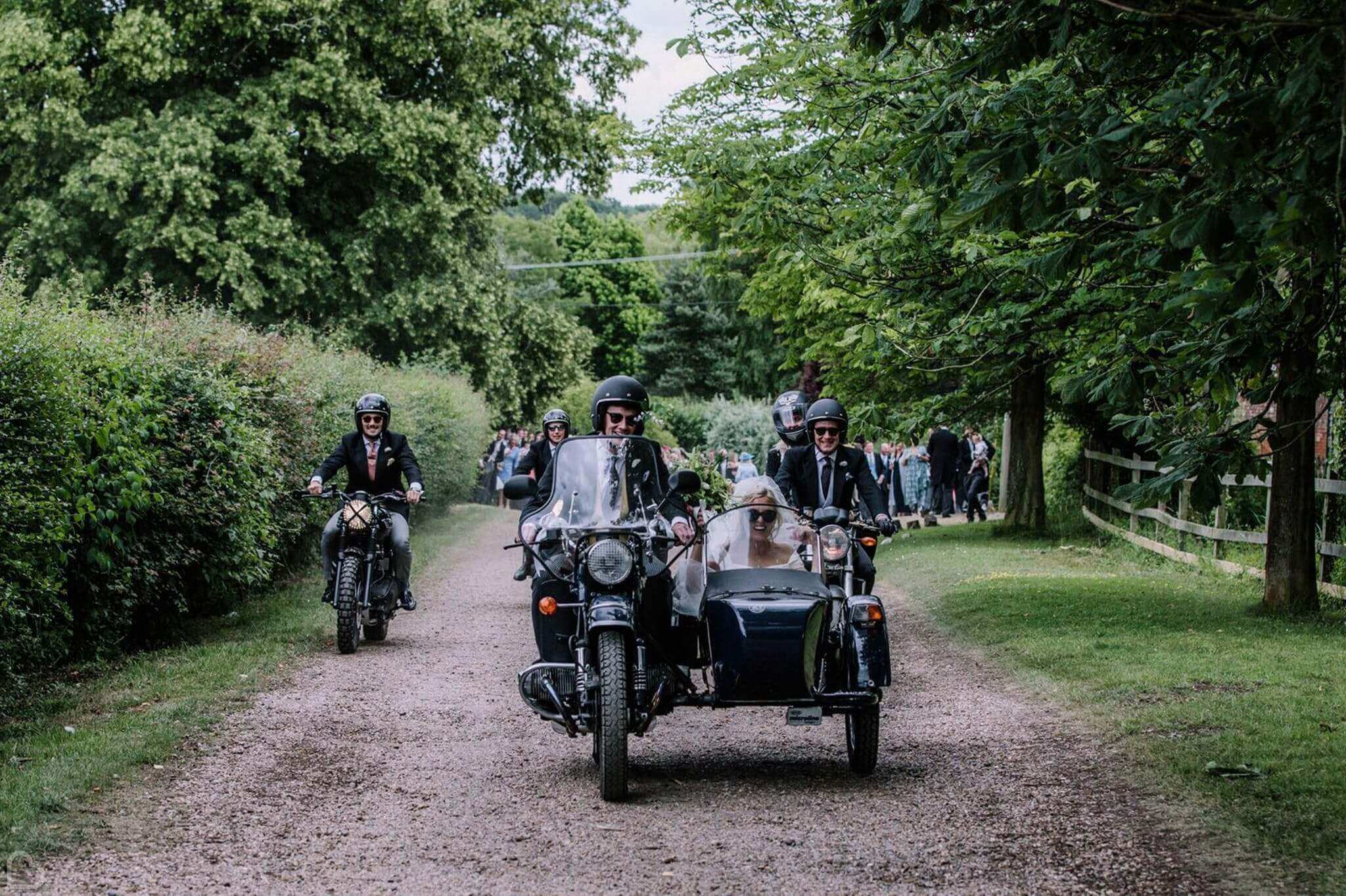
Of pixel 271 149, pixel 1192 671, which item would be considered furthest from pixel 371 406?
pixel 271 149

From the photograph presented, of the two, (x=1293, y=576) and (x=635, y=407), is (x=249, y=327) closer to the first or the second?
(x=635, y=407)

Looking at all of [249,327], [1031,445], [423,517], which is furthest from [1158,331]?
[423,517]

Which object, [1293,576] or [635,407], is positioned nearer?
[635,407]

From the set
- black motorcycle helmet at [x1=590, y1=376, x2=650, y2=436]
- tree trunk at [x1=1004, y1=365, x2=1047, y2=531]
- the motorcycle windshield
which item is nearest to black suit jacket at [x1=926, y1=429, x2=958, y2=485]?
tree trunk at [x1=1004, y1=365, x2=1047, y2=531]

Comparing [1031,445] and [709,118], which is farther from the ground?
[709,118]

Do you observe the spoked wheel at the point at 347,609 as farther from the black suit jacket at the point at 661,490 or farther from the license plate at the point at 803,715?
the license plate at the point at 803,715

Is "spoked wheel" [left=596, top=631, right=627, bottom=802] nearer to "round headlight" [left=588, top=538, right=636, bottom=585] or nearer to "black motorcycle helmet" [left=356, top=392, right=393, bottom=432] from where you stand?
"round headlight" [left=588, top=538, right=636, bottom=585]

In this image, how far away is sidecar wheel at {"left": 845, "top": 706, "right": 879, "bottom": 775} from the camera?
7.37 metres

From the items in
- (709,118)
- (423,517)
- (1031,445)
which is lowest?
(423,517)

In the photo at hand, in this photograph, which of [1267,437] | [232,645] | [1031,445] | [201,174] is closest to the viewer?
[1267,437]

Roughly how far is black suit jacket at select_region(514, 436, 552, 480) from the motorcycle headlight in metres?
1.77

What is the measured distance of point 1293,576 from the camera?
13.2m

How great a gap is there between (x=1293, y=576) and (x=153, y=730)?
10.0 meters

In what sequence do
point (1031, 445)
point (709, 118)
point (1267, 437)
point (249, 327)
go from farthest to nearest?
point (1031, 445)
point (709, 118)
point (249, 327)
point (1267, 437)
